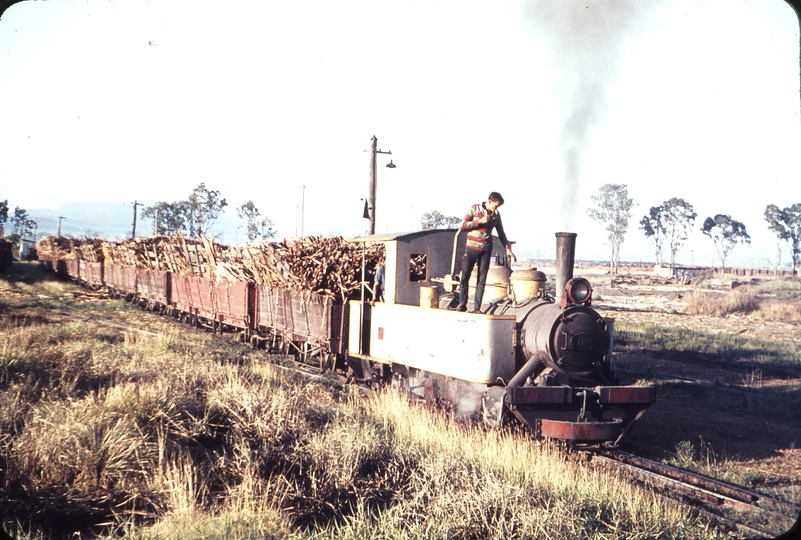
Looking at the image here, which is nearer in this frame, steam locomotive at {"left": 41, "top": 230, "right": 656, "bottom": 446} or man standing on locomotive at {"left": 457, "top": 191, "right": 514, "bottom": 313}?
steam locomotive at {"left": 41, "top": 230, "right": 656, "bottom": 446}

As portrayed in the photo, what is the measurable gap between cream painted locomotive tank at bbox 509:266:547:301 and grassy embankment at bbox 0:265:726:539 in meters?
2.14

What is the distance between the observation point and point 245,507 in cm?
450

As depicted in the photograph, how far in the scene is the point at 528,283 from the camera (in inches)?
332

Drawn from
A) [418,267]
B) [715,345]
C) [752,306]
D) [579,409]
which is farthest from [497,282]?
[752,306]

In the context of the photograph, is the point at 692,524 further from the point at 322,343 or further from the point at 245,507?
the point at 322,343

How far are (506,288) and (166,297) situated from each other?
15937 millimetres

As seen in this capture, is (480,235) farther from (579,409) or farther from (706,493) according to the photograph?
(706,493)

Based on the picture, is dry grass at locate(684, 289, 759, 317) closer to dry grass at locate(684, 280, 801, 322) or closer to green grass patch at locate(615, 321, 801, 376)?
dry grass at locate(684, 280, 801, 322)

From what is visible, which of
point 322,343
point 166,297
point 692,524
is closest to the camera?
point 692,524

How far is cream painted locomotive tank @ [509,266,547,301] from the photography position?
8.41 metres

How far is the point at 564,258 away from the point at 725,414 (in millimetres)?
5026

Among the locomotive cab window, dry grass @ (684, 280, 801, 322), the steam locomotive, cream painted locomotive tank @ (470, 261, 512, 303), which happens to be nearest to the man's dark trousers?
the steam locomotive

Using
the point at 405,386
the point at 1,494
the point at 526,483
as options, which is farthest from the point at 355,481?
the point at 405,386

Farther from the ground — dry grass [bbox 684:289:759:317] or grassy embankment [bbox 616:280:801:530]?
dry grass [bbox 684:289:759:317]
